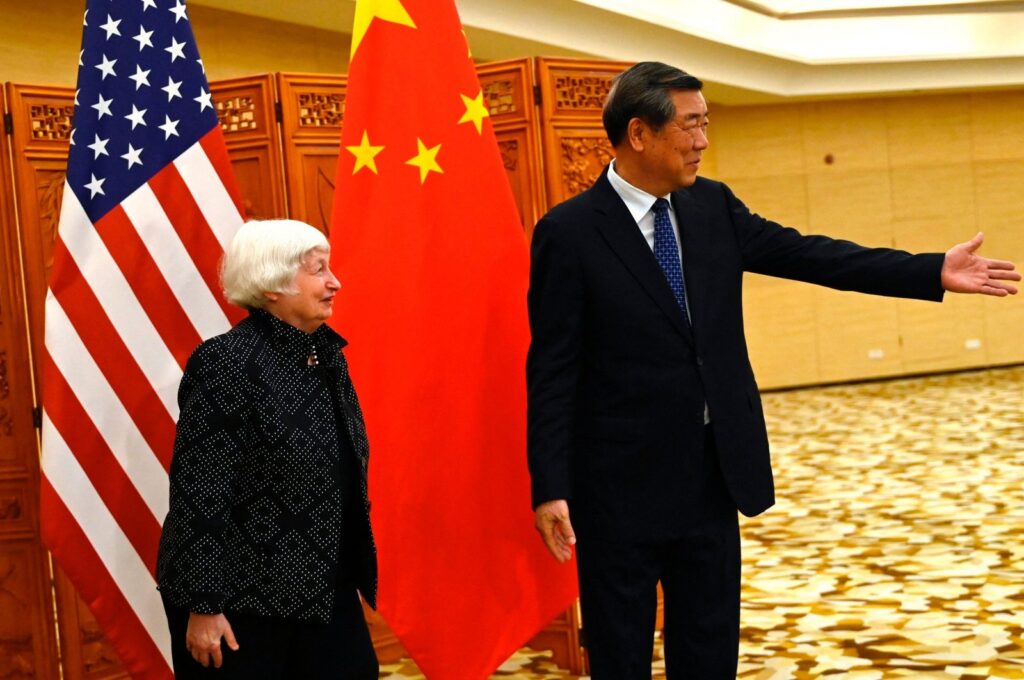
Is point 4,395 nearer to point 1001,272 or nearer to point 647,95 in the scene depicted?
point 647,95

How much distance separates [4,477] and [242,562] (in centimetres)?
189

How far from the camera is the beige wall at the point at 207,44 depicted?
7.75 meters

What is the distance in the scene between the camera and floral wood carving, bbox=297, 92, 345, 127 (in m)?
4.23

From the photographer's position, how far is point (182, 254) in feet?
10.3

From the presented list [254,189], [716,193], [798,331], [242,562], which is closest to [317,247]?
[242,562]

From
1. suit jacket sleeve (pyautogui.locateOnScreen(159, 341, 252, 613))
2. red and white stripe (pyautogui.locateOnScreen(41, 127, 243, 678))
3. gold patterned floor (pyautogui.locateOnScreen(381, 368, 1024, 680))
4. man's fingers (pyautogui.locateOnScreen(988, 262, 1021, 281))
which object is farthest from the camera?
gold patterned floor (pyautogui.locateOnScreen(381, 368, 1024, 680))

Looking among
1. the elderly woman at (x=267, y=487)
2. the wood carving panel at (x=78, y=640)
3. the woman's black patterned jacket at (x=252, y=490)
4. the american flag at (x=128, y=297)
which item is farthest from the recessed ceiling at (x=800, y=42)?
the woman's black patterned jacket at (x=252, y=490)

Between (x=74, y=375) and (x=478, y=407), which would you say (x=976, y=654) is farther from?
(x=74, y=375)

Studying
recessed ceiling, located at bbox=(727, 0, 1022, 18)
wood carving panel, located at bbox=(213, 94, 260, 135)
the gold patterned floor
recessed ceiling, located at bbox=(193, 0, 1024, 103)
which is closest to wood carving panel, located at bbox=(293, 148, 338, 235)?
wood carving panel, located at bbox=(213, 94, 260, 135)

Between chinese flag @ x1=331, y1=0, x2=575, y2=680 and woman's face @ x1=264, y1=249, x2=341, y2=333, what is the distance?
65 cm

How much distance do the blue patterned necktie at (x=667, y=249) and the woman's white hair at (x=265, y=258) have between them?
28.9 inches

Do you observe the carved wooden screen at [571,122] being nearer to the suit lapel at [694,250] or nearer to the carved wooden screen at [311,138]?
the carved wooden screen at [311,138]

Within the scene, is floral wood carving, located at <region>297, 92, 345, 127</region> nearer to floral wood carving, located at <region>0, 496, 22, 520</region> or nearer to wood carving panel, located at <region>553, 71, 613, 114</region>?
wood carving panel, located at <region>553, 71, 613, 114</region>

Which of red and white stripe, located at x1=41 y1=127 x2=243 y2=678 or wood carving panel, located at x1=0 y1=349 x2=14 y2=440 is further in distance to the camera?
wood carving panel, located at x1=0 y1=349 x2=14 y2=440
